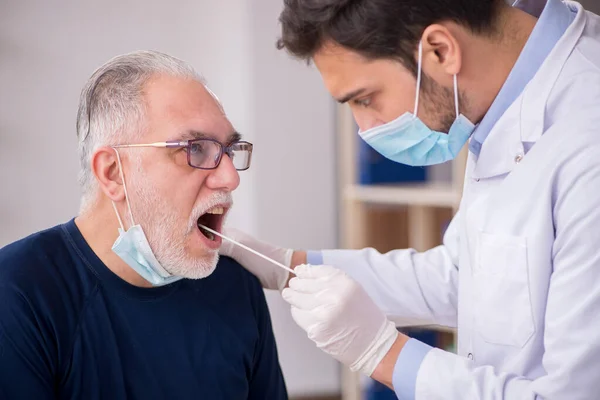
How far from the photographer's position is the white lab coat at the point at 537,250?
1173 mm

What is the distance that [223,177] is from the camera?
150cm

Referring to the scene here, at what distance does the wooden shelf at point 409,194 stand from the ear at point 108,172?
1.42 meters

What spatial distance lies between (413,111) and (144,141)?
21.6 inches

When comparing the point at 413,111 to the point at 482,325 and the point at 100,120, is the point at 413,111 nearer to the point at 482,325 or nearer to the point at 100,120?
the point at 482,325

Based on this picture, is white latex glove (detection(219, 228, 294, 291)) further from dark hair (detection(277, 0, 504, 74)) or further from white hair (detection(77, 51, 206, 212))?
dark hair (detection(277, 0, 504, 74))

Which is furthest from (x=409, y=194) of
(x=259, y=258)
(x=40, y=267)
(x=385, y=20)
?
(x=40, y=267)

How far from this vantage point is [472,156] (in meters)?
1.56

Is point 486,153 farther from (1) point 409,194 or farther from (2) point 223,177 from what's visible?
(1) point 409,194

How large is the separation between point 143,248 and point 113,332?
6.9 inches

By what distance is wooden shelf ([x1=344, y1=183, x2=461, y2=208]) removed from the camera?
267 centimetres

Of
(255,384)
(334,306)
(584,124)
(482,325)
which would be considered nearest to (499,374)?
(482,325)

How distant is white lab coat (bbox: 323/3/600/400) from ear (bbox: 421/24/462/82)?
0.47 feet

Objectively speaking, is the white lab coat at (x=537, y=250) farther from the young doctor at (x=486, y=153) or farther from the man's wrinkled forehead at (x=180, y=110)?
the man's wrinkled forehead at (x=180, y=110)

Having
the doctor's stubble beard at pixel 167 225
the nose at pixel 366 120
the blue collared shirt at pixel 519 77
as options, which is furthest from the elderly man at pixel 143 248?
the blue collared shirt at pixel 519 77
